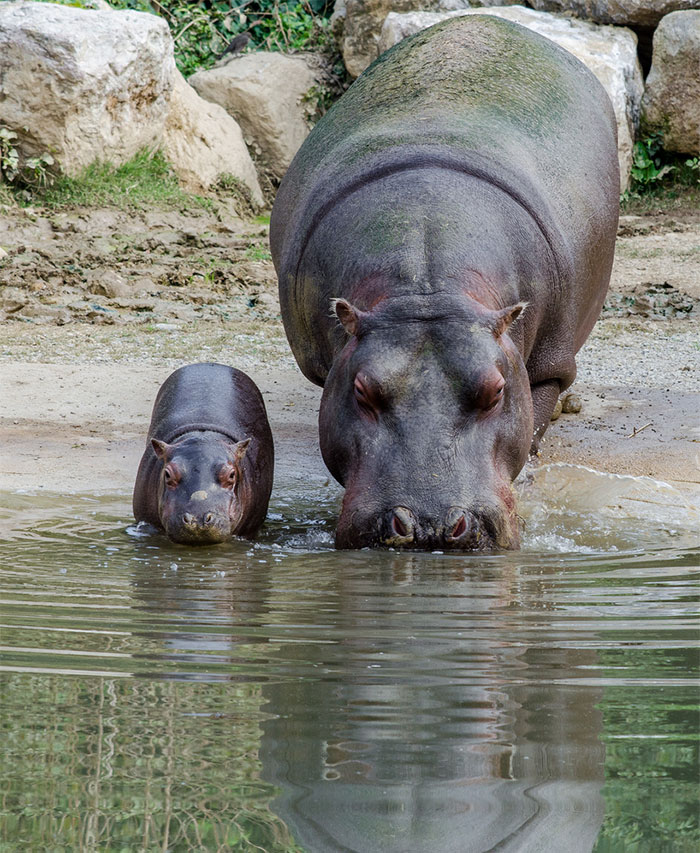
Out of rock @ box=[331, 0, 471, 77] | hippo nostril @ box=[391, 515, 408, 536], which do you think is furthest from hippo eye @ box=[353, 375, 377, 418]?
rock @ box=[331, 0, 471, 77]

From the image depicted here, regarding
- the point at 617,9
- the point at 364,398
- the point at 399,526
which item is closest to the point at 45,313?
the point at 364,398

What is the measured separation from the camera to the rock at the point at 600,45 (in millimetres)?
12797

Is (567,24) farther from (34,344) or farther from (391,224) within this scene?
(391,224)

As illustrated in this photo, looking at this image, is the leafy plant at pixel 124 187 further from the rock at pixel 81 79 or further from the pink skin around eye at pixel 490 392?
the pink skin around eye at pixel 490 392

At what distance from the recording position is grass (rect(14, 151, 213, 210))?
11273 millimetres

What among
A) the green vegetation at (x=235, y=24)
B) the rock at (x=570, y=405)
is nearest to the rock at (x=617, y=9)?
the green vegetation at (x=235, y=24)

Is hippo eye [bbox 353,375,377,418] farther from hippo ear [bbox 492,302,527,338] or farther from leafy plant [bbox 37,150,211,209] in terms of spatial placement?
leafy plant [bbox 37,150,211,209]

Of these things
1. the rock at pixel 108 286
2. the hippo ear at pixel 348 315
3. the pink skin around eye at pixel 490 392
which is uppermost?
the hippo ear at pixel 348 315

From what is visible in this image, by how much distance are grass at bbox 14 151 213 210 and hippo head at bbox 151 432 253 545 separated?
267 inches

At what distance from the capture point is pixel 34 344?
8070 mm

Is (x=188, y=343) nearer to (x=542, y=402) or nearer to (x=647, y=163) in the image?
(x=542, y=402)

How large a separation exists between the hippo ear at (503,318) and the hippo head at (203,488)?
1.16 m

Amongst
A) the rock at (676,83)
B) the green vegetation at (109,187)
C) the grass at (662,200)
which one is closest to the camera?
the green vegetation at (109,187)

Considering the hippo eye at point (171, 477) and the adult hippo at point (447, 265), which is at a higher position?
the adult hippo at point (447, 265)
